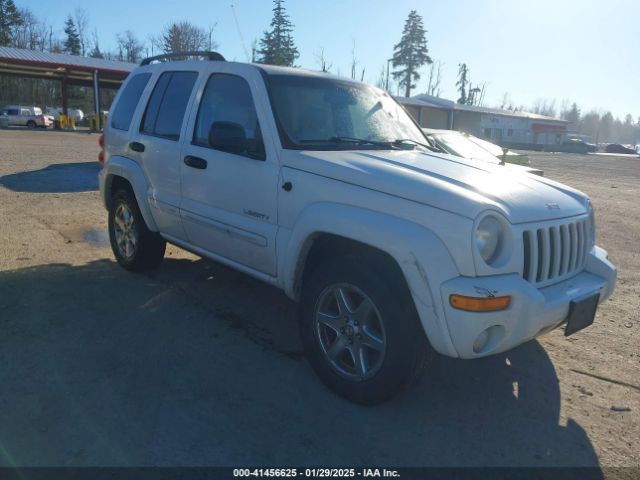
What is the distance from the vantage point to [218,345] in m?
3.93

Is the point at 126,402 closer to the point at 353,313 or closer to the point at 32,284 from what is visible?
the point at 353,313

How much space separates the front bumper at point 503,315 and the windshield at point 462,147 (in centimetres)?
604

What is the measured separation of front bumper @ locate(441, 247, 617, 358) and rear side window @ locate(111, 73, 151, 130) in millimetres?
3939

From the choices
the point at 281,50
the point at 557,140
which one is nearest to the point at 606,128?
the point at 557,140

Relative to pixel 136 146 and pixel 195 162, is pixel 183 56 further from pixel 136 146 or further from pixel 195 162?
pixel 195 162

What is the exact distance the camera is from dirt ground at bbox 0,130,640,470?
2770 millimetres

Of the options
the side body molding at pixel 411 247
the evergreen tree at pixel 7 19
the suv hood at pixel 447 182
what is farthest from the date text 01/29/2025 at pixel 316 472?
the evergreen tree at pixel 7 19

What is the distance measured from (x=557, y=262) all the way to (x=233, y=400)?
2.13 metres

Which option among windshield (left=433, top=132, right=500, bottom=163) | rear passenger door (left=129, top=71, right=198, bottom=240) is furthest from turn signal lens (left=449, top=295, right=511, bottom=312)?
windshield (left=433, top=132, right=500, bottom=163)

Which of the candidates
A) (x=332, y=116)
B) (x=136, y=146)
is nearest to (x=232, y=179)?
(x=332, y=116)

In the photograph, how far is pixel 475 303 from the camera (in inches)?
104

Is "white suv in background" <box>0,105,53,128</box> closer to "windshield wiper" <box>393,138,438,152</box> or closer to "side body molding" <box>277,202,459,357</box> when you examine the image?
"windshield wiper" <box>393,138,438,152</box>

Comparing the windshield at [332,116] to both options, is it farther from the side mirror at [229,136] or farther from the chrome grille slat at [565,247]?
the chrome grille slat at [565,247]

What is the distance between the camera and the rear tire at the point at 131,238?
5227mm
